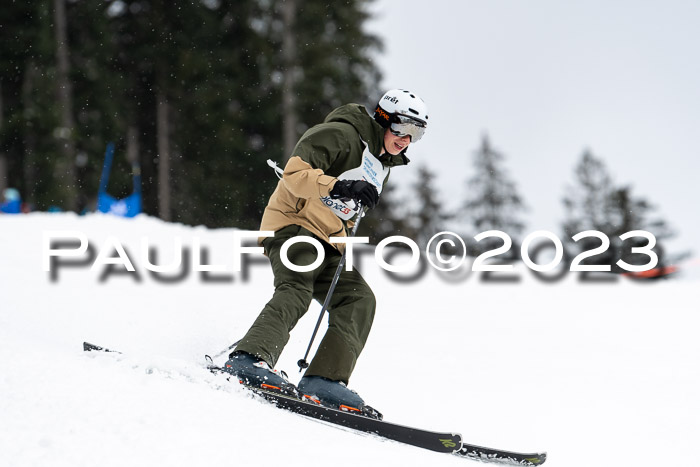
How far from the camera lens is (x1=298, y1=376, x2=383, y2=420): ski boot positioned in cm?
339

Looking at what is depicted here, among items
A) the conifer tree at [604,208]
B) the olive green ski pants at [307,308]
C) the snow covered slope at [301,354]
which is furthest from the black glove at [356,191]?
the conifer tree at [604,208]

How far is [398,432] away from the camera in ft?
10.3

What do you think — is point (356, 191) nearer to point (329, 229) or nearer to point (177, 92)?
point (329, 229)

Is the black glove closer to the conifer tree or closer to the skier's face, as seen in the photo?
the skier's face

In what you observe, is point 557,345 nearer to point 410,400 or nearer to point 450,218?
point 410,400

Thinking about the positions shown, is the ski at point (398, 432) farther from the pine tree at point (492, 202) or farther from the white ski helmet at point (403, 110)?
the pine tree at point (492, 202)

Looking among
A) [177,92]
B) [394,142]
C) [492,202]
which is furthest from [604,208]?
[394,142]

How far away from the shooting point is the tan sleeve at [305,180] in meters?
3.44

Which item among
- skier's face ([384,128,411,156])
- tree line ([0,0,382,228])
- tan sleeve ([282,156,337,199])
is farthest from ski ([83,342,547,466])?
tree line ([0,0,382,228])

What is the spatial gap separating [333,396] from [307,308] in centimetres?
52

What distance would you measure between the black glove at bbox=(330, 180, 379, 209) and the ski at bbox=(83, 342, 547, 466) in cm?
98

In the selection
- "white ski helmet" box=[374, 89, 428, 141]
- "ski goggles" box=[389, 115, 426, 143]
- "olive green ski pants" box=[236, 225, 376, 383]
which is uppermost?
"white ski helmet" box=[374, 89, 428, 141]

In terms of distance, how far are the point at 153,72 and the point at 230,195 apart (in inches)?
203

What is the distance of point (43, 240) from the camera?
700 cm
